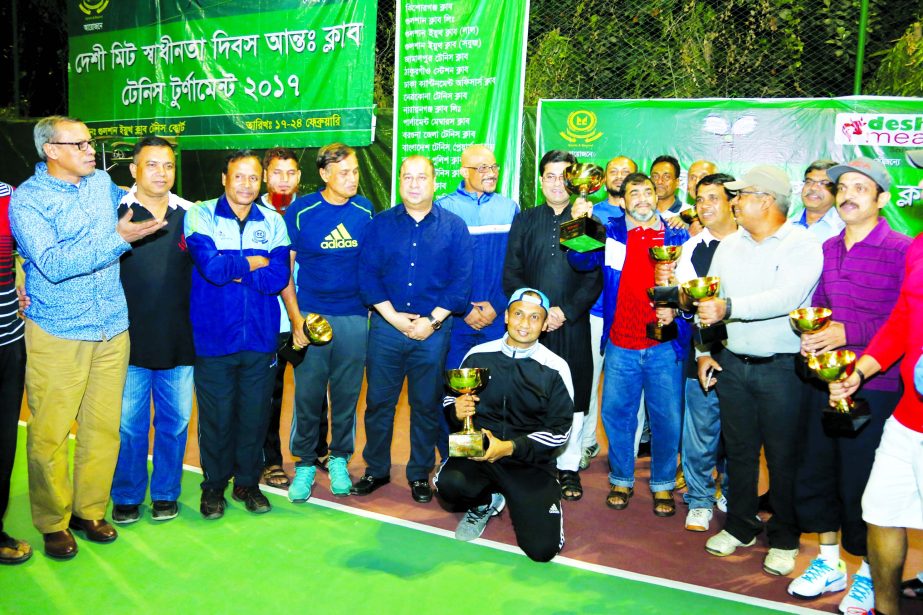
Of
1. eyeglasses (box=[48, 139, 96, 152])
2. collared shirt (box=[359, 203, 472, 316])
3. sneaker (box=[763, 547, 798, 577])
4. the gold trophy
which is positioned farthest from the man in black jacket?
eyeglasses (box=[48, 139, 96, 152])

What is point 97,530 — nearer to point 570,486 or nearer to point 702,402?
point 570,486

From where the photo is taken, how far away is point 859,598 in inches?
146

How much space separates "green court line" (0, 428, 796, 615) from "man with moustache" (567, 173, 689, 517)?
3.44 feet

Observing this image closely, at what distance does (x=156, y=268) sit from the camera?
14.4ft

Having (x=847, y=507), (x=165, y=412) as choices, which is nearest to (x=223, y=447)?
(x=165, y=412)

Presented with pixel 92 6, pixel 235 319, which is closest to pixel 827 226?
pixel 235 319

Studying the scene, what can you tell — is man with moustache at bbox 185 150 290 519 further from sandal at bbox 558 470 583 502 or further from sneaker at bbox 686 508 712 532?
sneaker at bbox 686 508 712 532

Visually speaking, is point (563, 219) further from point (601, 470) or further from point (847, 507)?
point (847, 507)

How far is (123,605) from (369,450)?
1849 millimetres

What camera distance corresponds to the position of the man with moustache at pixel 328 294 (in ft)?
16.4

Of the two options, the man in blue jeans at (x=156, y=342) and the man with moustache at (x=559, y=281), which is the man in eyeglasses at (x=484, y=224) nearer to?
the man with moustache at (x=559, y=281)

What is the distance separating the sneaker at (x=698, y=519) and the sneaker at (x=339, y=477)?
2.09 m

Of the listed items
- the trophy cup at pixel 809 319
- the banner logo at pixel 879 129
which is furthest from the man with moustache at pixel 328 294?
the banner logo at pixel 879 129

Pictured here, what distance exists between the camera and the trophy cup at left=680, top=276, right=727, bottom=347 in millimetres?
3906
